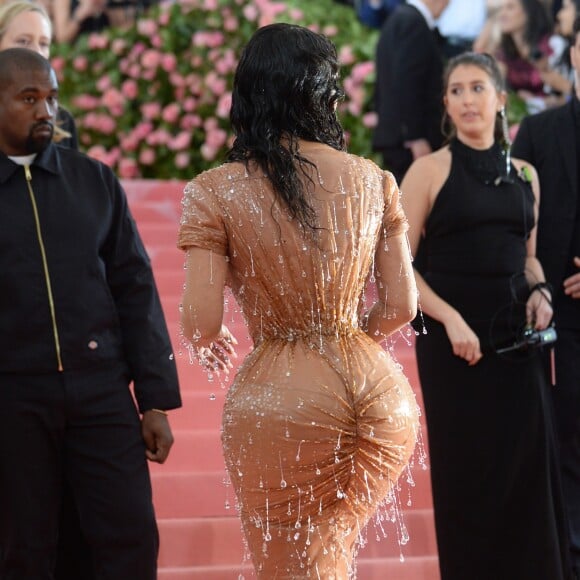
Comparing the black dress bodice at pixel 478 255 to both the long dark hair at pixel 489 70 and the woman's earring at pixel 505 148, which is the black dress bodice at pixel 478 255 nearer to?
the woman's earring at pixel 505 148

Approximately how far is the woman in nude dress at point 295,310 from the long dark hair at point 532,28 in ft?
19.5

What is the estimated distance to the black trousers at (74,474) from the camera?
12.4ft

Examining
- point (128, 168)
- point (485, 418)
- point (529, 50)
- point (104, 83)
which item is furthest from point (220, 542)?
point (104, 83)

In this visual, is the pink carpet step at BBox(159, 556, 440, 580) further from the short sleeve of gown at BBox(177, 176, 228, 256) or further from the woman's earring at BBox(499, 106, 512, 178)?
the short sleeve of gown at BBox(177, 176, 228, 256)

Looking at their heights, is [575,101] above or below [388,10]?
below

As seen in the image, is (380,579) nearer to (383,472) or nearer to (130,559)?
(130,559)

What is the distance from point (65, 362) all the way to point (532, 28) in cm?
592

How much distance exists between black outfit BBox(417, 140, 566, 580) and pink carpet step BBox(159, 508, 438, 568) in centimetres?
52

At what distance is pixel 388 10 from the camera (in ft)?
33.7

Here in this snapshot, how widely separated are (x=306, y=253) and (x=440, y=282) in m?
1.61

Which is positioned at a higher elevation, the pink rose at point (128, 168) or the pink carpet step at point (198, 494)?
the pink rose at point (128, 168)

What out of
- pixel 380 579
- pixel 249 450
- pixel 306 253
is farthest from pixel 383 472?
pixel 380 579

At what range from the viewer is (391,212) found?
3271 millimetres

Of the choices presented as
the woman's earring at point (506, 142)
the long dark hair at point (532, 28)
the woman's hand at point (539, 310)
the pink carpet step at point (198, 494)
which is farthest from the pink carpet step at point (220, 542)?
the long dark hair at point (532, 28)
